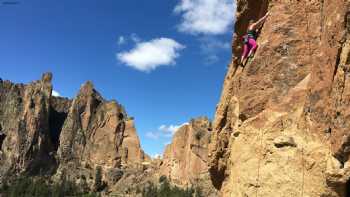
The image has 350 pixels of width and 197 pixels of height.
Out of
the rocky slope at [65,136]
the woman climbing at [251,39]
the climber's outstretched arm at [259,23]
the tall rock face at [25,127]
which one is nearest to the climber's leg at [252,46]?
the woman climbing at [251,39]

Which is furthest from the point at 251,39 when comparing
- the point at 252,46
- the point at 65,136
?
the point at 65,136

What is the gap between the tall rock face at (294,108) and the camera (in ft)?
29.1

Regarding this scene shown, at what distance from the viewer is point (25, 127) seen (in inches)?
6821

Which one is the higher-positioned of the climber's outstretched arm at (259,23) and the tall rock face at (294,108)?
the climber's outstretched arm at (259,23)

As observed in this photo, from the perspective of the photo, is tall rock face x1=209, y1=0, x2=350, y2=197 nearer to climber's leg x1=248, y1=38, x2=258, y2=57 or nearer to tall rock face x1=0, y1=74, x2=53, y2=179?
climber's leg x1=248, y1=38, x2=258, y2=57

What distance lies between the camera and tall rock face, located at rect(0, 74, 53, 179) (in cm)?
16612

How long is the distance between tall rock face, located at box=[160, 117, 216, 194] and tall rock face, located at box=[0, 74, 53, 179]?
57.6 metres

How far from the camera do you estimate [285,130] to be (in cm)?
1030

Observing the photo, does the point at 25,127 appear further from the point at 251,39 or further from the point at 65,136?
the point at 251,39

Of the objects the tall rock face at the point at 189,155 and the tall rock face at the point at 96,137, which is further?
the tall rock face at the point at 96,137

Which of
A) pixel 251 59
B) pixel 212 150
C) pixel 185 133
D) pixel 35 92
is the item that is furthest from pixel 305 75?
pixel 35 92

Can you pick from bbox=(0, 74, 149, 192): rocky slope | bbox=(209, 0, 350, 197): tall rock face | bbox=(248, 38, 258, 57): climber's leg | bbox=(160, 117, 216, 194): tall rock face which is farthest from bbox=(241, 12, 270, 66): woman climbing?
bbox=(0, 74, 149, 192): rocky slope

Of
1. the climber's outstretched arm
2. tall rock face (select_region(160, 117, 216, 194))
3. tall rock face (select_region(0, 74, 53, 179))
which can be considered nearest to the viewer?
the climber's outstretched arm

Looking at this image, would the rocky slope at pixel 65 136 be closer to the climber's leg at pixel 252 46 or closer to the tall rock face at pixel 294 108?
the climber's leg at pixel 252 46
